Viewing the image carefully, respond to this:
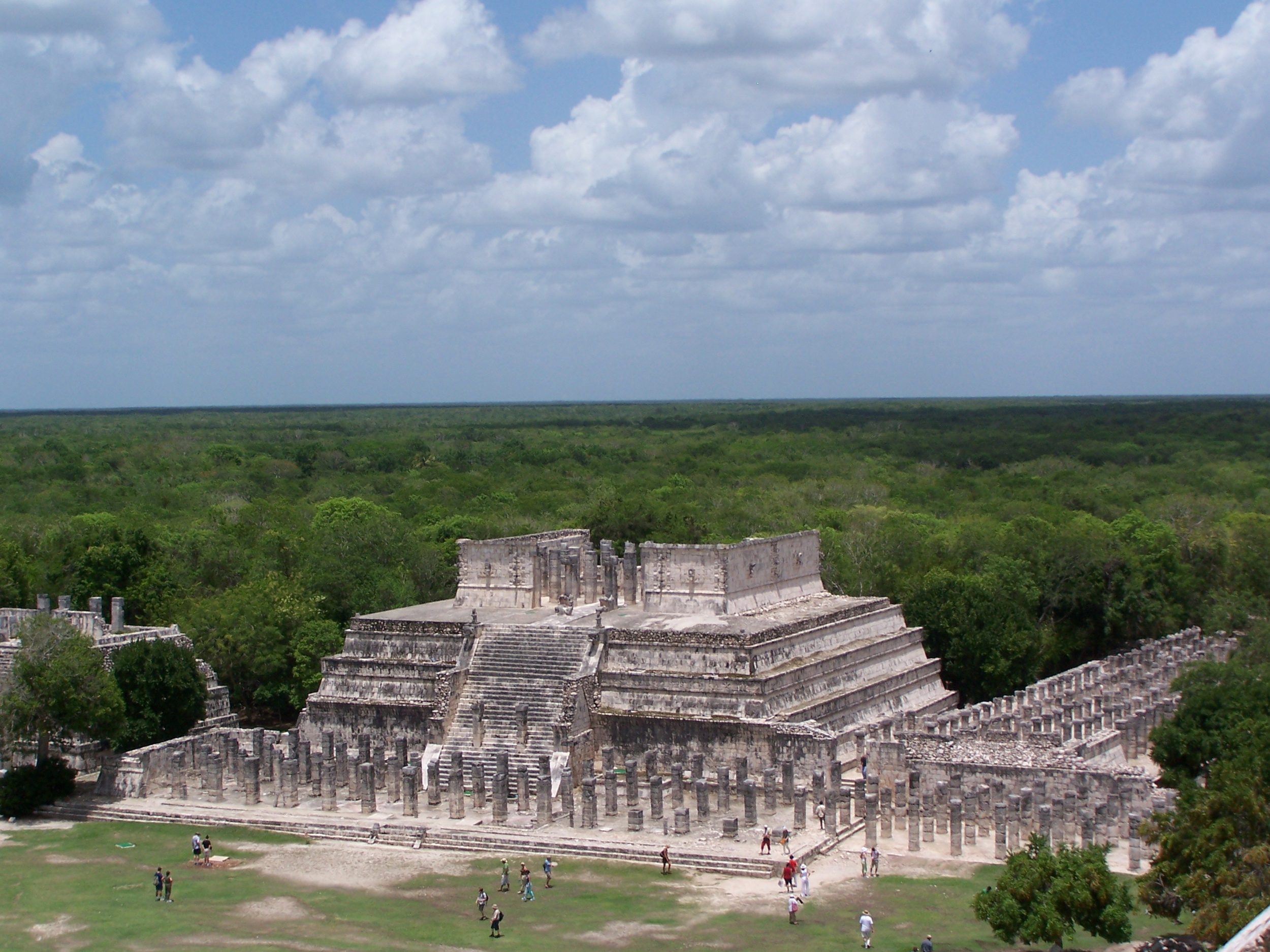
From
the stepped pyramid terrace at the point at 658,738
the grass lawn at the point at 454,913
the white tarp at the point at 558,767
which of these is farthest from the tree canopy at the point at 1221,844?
the white tarp at the point at 558,767

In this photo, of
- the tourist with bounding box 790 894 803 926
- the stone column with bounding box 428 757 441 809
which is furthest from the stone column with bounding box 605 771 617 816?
the tourist with bounding box 790 894 803 926

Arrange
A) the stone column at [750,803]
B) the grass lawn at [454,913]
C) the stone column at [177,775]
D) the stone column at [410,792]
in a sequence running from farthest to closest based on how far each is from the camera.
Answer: the stone column at [177,775], the stone column at [410,792], the stone column at [750,803], the grass lawn at [454,913]

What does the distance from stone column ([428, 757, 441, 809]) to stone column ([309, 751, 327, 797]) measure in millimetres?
2644

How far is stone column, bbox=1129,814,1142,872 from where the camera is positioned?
29.4 metres

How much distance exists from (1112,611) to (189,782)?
34.6 meters

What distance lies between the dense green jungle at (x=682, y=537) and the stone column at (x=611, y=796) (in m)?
13.7

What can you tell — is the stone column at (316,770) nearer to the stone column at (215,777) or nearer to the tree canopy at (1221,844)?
the stone column at (215,777)

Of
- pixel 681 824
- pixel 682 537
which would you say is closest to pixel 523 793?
pixel 681 824

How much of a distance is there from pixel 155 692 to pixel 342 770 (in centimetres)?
653

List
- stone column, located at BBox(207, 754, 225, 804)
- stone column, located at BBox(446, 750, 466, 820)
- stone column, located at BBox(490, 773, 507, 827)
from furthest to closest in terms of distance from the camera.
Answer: stone column, located at BBox(207, 754, 225, 804) → stone column, located at BBox(446, 750, 466, 820) → stone column, located at BBox(490, 773, 507, 827)

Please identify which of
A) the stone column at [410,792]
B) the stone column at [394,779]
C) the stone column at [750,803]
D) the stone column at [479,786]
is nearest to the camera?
the stone column at [750,803]

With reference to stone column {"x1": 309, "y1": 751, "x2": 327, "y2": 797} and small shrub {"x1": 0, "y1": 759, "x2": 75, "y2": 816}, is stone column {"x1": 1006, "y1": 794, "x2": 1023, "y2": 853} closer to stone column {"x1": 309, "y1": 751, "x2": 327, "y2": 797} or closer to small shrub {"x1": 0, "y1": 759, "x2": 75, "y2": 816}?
stone column {"x1": 309, "y1": 751, "x2": 327, "y2": 797}

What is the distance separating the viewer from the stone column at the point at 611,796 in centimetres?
3400

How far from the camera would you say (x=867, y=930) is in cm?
2573
